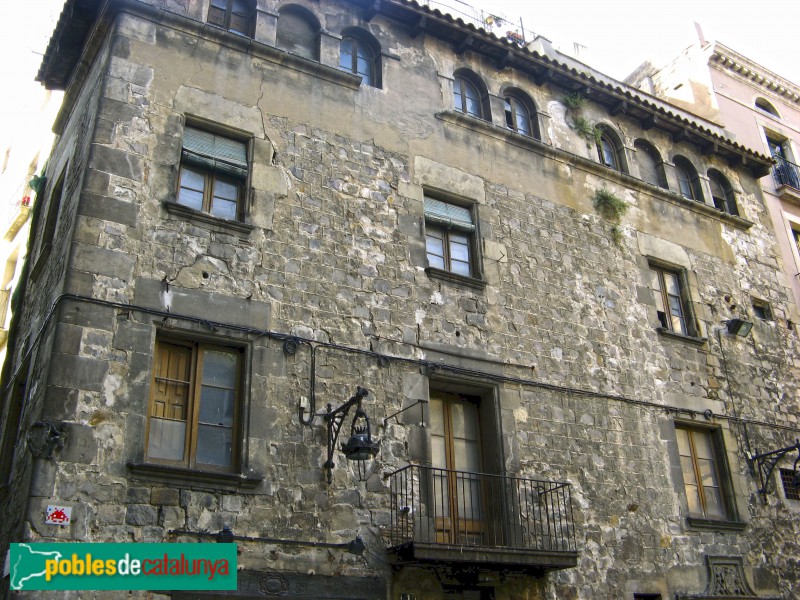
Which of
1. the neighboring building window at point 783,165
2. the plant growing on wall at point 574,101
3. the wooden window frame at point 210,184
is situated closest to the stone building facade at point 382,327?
the wooden window frame at point 210,184

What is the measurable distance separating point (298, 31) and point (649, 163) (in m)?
7.78

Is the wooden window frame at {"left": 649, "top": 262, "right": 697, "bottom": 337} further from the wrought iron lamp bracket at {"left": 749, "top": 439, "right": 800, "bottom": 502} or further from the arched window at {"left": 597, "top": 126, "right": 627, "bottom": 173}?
the wrought iron lamp bracket at {"left": 749, "top": 439, "right": 800, "bottom": 502}

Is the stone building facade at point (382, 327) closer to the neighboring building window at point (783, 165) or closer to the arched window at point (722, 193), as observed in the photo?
the arched window at point (722, 193)

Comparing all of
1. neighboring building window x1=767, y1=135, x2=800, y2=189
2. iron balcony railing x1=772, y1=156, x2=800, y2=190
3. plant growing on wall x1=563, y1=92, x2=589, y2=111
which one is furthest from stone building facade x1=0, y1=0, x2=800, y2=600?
neighboring building window x1=767, y1=135, x2=800, y2=189

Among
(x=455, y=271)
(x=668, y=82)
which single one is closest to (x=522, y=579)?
(x=455, y=271)

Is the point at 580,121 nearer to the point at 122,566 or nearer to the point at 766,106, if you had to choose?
the point at 766,106

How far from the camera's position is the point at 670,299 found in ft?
49.9

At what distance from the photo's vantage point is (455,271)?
12.7 m

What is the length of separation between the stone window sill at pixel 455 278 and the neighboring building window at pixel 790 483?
6892mm

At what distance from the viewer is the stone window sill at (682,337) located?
14349 millimetres

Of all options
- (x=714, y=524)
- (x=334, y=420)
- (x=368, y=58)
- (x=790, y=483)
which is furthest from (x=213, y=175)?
(x=790, y=483)

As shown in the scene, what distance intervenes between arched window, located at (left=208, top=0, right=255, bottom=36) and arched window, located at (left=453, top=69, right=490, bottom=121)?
3.75 meters

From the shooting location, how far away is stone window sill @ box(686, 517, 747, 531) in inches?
508

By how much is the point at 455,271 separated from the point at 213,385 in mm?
4440
